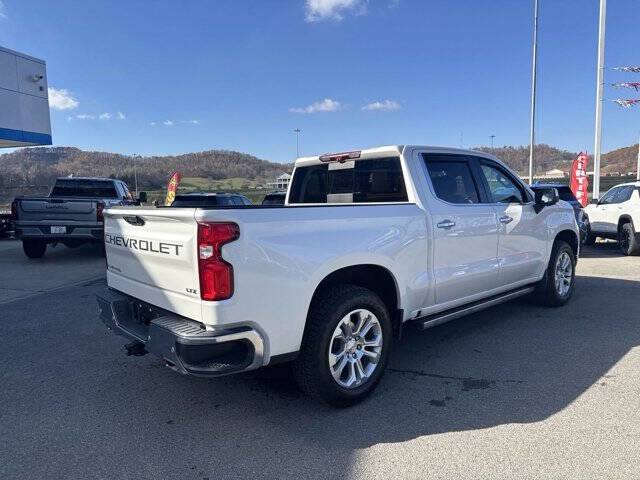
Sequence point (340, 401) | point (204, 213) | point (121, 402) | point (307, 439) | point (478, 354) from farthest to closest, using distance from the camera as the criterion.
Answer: point (478, 354) → point (121, 402) → point (340, 401) → point (307, 439) → point (204, 213)

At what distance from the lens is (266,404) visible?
3465mm

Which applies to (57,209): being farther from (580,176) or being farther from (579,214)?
(580,176)

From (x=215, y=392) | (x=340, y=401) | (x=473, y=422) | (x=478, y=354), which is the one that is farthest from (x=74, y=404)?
(x=478, y=354)

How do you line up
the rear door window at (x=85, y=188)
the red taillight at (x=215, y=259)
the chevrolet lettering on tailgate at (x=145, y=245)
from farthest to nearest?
the rear door window at (x=85, y=188) → the chevrolet lettering on tailgate at (x=145, y=245) → the red taillight at (x=215, y=259)

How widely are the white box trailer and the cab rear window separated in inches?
600

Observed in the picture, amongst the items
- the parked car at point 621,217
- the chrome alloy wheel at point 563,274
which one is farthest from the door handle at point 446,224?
the parked car at point 621,217

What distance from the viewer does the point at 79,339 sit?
5.01 metres

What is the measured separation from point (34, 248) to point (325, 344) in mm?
10151

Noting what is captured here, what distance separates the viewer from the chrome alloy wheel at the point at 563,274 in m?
5.94

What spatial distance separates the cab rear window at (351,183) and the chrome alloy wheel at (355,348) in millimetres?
1250

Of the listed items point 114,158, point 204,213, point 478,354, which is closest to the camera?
point 204,213

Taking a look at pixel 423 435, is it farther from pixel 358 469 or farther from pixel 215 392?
pixel 215 392

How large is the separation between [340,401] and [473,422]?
3.05ft

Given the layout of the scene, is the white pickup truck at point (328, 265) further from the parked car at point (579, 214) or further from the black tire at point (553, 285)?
the parked car at point (579, 214)
